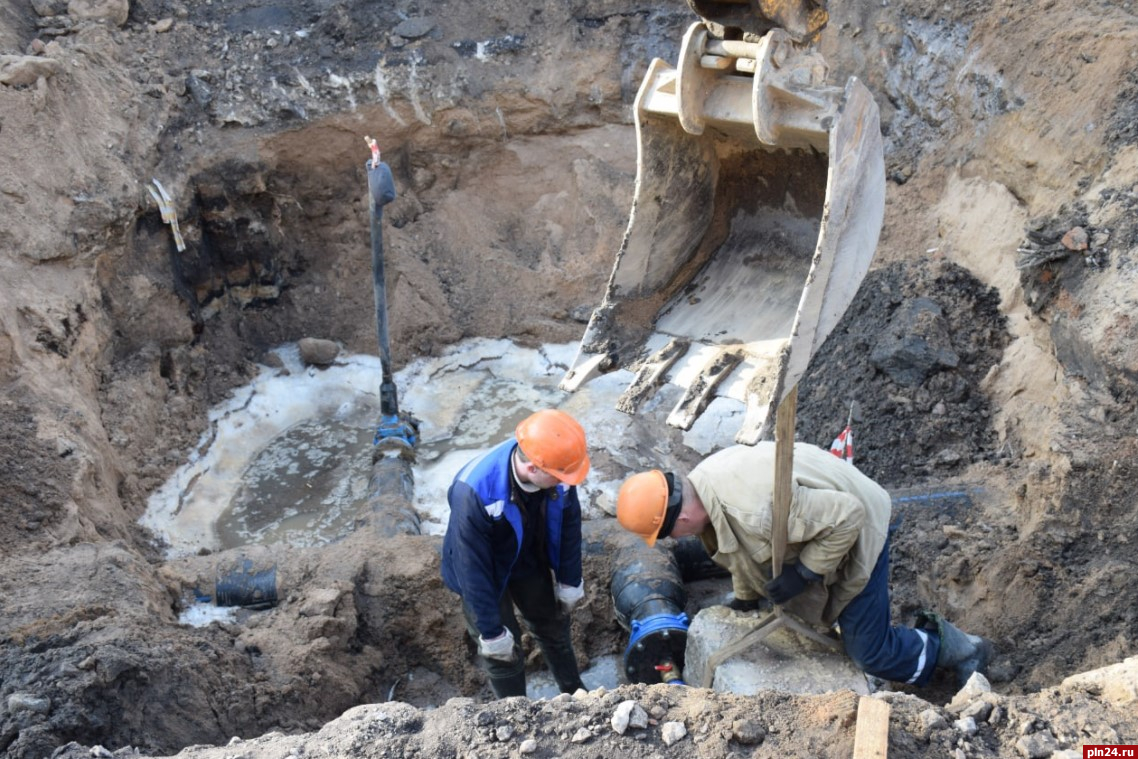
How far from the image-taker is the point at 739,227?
4.22 m

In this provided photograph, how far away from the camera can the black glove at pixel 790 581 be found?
355 cm

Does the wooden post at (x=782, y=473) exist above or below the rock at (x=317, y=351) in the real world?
above

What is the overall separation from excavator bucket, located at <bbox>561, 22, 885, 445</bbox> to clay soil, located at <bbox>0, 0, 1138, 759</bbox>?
1.18 metres

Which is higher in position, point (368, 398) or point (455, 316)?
point (455, 316)

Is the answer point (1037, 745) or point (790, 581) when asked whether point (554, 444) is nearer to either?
point (790, 581)

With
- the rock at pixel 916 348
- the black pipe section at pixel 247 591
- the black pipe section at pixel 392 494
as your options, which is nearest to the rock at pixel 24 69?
the black pipe section at pixel 392 494

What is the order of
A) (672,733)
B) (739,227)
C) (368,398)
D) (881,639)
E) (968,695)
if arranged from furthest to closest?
(368,398) < (739,227) < (881,639) < (968,695) < (672,733)

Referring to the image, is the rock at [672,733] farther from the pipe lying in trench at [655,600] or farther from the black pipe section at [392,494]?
the black pipe section at [392,494]

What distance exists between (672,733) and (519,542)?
38.7 inches

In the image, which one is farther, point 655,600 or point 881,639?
point 655,600

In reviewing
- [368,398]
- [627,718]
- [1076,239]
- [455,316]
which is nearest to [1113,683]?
[627,718]

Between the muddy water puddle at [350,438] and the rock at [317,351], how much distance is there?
0.08m

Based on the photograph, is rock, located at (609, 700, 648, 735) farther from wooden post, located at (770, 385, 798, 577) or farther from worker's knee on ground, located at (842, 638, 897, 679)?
worker's knee on ground, located at (842, 638, 897, 679)

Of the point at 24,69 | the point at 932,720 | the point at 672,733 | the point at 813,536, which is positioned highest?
the point at 24,69
